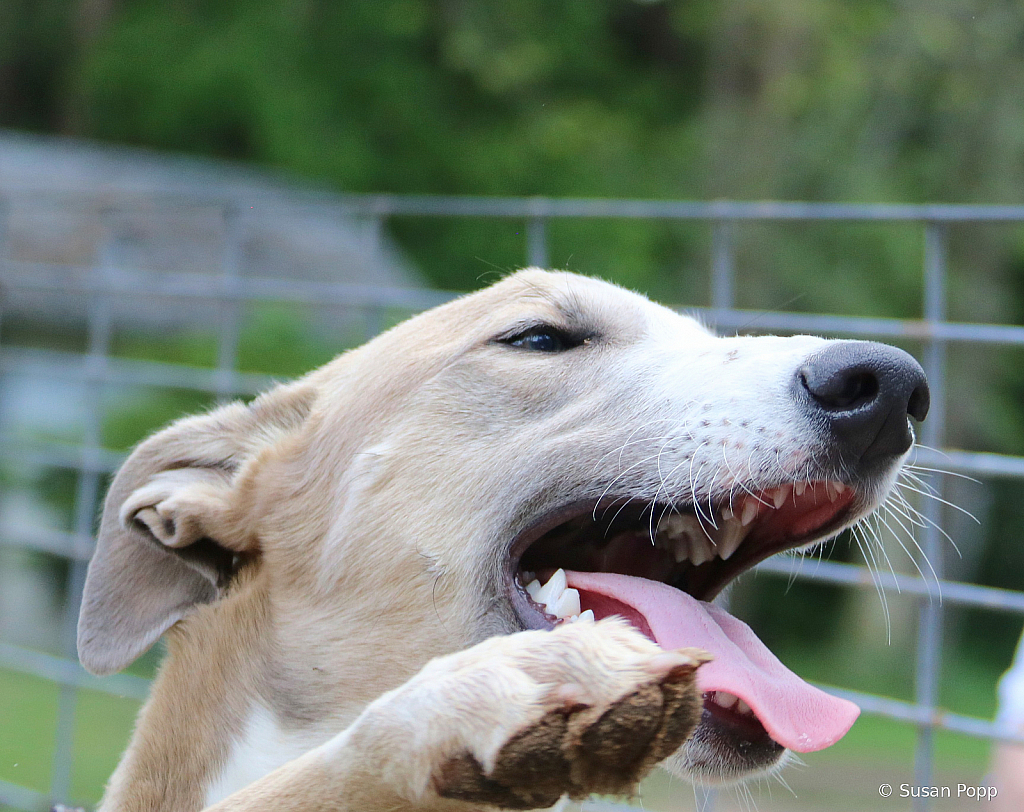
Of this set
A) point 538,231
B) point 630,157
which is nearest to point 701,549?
point 538,231

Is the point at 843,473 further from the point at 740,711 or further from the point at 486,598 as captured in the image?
the point at 486,598

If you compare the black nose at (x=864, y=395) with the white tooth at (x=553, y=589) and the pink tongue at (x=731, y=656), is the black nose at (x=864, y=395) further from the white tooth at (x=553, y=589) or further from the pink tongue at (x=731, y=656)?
the white tooth at (x=553, y=589)

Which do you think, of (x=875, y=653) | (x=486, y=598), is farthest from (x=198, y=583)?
(x=875, y=653)

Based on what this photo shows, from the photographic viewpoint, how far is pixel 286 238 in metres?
11.0

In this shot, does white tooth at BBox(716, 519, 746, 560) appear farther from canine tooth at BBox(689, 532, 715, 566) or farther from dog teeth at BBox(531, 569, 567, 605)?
dog teeth at BBox(531, 569, 567, 605)

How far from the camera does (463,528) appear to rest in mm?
2195

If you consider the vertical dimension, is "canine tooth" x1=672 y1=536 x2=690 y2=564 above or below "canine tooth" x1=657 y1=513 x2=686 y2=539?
below

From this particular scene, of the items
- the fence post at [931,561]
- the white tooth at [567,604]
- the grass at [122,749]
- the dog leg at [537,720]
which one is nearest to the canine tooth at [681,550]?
the white tooth at [567,604]

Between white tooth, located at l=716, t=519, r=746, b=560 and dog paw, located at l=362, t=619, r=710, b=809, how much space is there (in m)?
0.70

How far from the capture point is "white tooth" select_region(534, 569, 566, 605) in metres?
2.13

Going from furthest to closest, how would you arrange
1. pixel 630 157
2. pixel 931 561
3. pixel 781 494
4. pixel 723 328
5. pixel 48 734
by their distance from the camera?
pixel 630 157, pixel 48 734, pixel 723 328, pixel 931 561, pixel 781 494

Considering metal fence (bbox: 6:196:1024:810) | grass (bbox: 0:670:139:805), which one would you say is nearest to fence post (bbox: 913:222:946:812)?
metal fence (bbox: 6:196:1024:810)

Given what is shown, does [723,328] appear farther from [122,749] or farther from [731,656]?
[122,749]

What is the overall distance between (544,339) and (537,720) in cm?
110
